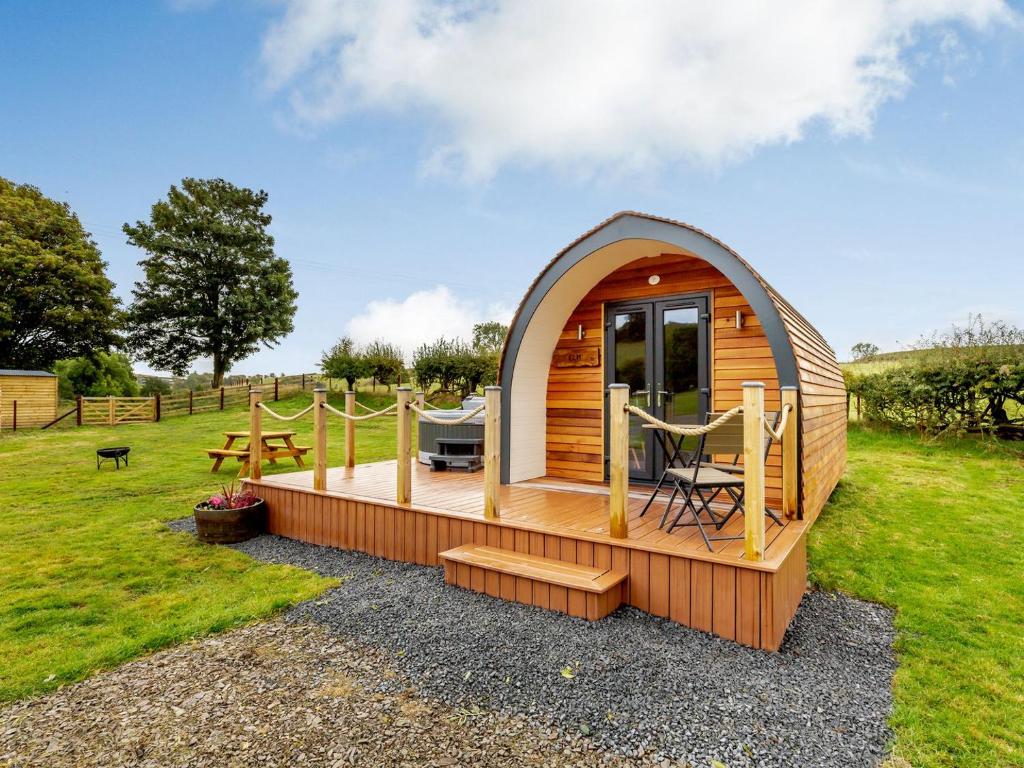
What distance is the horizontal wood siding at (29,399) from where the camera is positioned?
15859mm

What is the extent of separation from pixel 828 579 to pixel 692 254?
321 centimetres

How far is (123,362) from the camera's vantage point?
26234 mm

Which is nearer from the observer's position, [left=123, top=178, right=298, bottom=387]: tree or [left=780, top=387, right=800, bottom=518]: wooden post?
[left=780, top=387, right=800, bottom=518]: wooden post

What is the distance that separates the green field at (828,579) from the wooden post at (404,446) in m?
1.04

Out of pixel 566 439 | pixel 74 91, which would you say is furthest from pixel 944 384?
pixel 74 91

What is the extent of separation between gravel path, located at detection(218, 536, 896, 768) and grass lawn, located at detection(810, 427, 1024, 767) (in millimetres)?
184

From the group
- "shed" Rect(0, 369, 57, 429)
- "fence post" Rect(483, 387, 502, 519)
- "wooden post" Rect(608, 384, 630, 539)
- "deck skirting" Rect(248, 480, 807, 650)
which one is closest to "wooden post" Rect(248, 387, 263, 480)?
"deck skirting" Rect(248, 480, 807, 650)

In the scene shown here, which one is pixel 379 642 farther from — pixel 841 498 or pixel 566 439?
pixel 841 498

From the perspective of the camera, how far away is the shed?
15.9 m

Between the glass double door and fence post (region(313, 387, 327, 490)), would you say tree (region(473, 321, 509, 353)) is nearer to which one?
the glass double door

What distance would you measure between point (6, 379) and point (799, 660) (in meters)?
22.3

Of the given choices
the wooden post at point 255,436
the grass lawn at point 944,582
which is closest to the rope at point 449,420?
the wooden post at point 255,436

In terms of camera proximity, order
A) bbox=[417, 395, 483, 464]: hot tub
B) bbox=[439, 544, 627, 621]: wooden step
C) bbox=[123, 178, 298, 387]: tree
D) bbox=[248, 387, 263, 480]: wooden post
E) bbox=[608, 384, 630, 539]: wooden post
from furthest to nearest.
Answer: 1. bbox=[123, 178, 298, 387]: tree
2. bbox=[417, 395, 483, 464]: hot tub
3. bbox=[248, 387, 263, 480]: wooden post
4. bbox=[608, 384, 630, 539]: wooden post
5. bbox=[439, 544, 627, 621]: wooden step

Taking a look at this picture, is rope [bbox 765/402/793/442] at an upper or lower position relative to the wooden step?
upper
